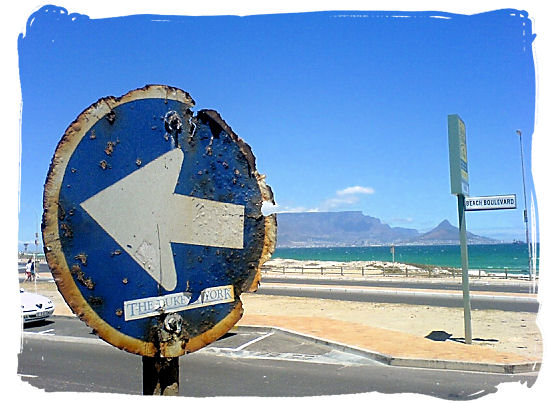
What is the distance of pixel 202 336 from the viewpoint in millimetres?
1502

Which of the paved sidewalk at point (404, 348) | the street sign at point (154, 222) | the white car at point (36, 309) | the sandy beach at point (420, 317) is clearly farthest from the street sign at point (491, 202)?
the white car at point (36, 309)

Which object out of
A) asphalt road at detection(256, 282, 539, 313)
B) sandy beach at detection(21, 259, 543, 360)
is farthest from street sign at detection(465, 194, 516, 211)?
asphalt road at detection(256, 282, 539, 313)

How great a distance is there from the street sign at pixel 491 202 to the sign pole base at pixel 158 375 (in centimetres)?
822

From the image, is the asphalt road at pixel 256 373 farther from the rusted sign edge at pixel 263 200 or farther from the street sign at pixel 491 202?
the rusted sign edge at pixel 263 200

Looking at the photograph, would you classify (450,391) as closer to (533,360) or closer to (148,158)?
(533,360)

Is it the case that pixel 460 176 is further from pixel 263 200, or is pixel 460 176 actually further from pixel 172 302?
pixel 172 302

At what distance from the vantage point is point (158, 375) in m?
1.46

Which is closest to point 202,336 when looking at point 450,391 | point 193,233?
point 193,233

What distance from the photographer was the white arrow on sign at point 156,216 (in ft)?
4.29

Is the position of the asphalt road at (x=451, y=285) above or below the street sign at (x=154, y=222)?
below

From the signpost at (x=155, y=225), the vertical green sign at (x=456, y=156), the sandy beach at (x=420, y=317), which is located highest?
the vertical green sign at (x=456, y=156)

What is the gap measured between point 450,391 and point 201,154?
553 centimetres

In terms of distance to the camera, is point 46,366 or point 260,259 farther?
point 46,366

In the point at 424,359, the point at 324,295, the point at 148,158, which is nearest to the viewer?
the point at 148,158
